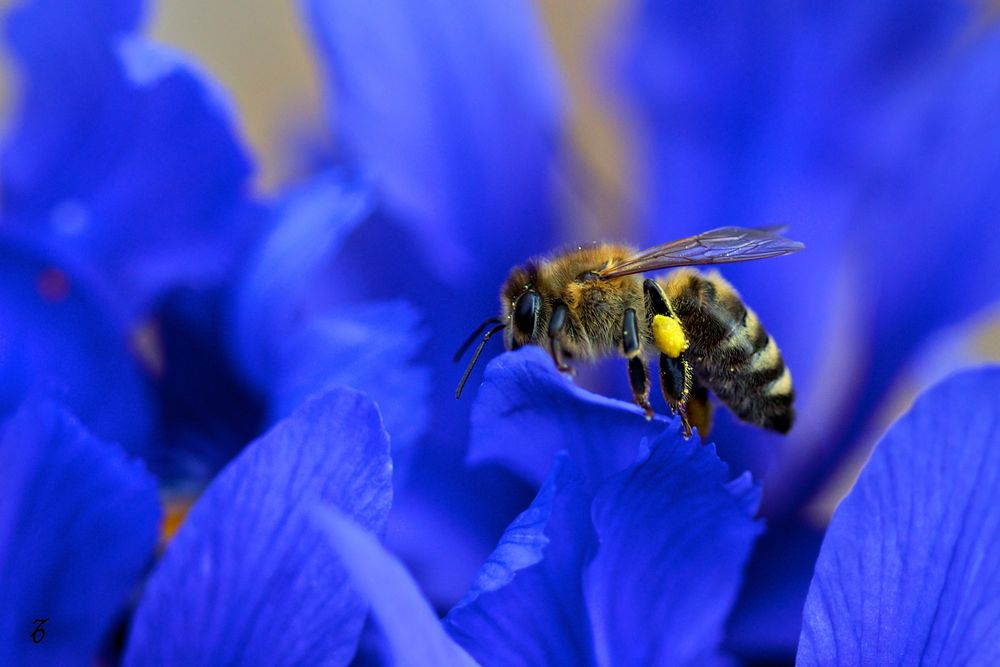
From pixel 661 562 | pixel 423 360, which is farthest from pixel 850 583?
pixel 423 360

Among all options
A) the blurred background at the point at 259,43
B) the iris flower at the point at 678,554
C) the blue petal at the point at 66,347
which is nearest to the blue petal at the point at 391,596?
the iris flower at the point at 678,554

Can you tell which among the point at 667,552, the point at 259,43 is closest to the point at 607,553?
the point at 667,552

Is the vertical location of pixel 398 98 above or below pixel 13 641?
above

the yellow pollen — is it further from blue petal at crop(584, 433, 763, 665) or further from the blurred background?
the blurred background

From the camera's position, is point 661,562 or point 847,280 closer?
point 661,562

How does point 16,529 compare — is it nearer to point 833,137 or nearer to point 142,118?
point 142,118

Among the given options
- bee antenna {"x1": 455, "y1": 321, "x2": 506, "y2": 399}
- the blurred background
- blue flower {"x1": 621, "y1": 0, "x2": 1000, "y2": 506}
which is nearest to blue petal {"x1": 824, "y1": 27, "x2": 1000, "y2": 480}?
blue flower {"x1": 621, "y1": 0, "x2": 1000, "y2": 506}

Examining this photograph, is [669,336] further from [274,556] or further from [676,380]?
[274,556]
